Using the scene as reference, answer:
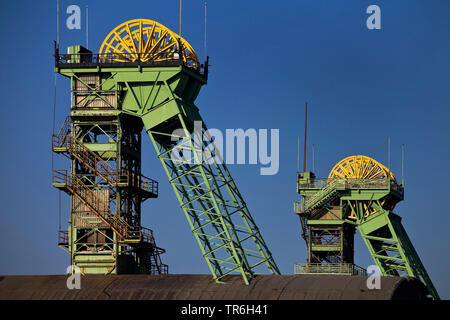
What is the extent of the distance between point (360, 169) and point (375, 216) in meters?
8.73

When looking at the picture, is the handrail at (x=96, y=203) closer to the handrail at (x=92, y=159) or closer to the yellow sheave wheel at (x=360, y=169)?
the handrail at (x=92, y=159)

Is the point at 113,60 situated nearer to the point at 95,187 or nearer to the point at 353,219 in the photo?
the point at 95,187

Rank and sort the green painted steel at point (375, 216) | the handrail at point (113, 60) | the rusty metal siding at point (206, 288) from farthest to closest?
the green painted steel at point (375, 216), the handrail at point (113, 60), the rusty metal siding at point (206, 288)

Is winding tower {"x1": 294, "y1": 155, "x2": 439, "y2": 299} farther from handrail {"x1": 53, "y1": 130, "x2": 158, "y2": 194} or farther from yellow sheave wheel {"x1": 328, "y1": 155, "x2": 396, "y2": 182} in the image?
handrail {"x1": 53, "y1": 130, "x2": 158, "y2": 194}

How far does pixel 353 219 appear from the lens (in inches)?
5256

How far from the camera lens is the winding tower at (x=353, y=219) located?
419ft

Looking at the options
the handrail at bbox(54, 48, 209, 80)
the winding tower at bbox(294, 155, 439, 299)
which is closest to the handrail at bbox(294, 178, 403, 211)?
the winding tower at bbox(294, 155, 439, 299)

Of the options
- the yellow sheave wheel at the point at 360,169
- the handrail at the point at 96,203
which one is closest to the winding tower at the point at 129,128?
the handrail at the point at 96,203

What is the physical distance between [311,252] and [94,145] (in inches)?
1948

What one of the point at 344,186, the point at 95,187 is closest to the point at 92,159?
the point at 95,187

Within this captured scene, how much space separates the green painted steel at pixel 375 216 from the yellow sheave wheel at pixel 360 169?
2.77m

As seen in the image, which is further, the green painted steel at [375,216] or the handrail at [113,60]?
the green painted steel at [375,216]
